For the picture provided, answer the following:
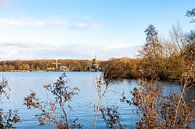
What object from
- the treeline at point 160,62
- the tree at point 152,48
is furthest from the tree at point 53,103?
the tree at point 152,48

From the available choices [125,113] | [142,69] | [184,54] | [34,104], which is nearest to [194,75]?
[184,54]

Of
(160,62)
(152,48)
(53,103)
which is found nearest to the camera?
(53,103)

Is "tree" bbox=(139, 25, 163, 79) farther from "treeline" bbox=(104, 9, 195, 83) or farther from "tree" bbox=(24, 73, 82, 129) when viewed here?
"tree" bbox=(24, 73, 82, 129)

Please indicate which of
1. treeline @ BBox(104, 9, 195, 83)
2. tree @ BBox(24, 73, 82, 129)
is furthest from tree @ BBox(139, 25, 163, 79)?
tree @ BBox(24, 73, 82, 129)

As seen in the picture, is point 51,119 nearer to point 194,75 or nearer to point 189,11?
point 194,75

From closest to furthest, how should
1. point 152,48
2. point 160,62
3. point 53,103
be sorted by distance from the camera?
point 53,103
point 160,62
point 152,48

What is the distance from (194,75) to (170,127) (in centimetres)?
99

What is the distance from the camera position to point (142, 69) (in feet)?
24.0

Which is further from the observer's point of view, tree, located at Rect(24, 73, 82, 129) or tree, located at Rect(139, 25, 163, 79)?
tree, located at Rect(139, 25, 163, 79)

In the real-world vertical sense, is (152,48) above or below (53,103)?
above

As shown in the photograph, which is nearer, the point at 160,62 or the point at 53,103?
the point at 53,103

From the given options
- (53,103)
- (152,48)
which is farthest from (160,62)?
(53,103)

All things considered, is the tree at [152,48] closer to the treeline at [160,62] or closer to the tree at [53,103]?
the treeline at [160,62]

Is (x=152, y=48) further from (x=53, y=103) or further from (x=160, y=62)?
(x=53, y=103)
